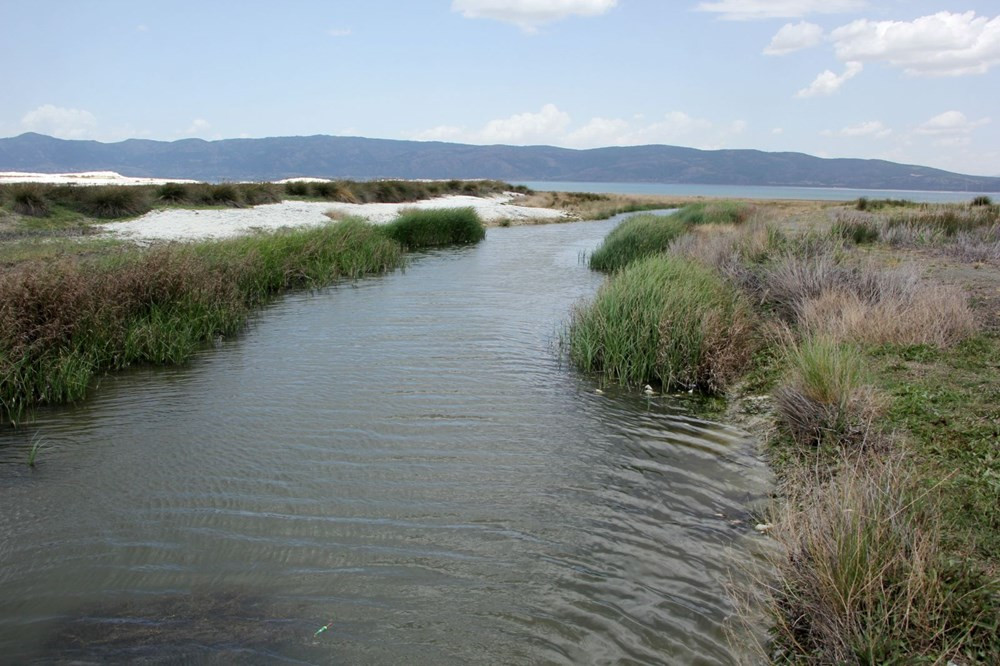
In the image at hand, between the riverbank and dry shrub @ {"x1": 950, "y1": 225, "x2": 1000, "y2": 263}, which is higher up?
dry shrub @ {"x1": 950, "y1": 225, "x2": 1000, "y2": 263}

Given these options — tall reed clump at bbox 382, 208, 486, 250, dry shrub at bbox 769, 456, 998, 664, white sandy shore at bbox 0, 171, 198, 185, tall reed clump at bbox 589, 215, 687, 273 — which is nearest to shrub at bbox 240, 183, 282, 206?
tall reed clump at bbox 382, 208, 486, 250

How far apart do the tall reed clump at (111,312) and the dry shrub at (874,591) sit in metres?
9.11

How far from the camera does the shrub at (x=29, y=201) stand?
75.2 feet

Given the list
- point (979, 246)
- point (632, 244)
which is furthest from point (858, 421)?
point (632, 244)

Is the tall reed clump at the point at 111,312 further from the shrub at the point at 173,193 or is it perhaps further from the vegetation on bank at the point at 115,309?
the shrub at the point at 173,193

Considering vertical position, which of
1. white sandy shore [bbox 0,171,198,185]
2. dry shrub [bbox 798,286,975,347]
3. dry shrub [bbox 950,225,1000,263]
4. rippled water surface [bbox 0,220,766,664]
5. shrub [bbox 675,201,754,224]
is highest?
white sandy shore [bbox 0,171,198,185]

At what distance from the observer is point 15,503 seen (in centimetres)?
664

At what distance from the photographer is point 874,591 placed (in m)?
3.83

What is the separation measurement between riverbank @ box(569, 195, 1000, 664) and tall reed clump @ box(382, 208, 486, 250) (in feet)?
47.5

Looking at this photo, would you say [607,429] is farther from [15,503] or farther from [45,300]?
[45,300]

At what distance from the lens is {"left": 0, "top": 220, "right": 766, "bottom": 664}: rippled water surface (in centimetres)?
476

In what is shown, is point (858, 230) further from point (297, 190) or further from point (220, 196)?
point (297, 190)

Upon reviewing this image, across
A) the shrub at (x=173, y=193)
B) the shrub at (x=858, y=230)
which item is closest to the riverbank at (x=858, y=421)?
the shrub at (x=858, y=230)

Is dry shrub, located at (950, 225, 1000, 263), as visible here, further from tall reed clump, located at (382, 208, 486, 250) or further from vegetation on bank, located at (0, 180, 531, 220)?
vegetation on bank, located at (0, 180, 531, 220)
